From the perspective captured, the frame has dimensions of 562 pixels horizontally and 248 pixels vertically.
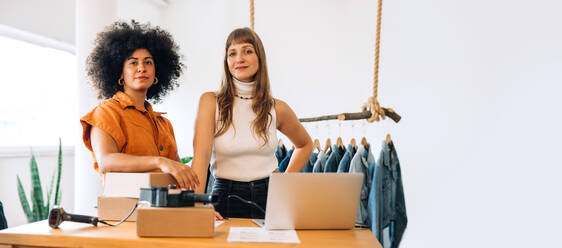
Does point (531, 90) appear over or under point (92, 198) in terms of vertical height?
over

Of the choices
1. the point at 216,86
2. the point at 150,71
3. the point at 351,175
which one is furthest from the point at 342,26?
the point at 351,175

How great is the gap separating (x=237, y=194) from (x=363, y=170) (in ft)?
3.12

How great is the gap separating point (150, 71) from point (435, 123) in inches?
76.8

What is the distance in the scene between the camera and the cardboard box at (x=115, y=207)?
1.52m

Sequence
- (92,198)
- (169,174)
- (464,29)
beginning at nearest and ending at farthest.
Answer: (169,174), (464,29), (92,198)

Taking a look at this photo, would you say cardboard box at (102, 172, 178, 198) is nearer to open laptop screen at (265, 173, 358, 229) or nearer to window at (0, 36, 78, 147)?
open laptop screen at (265, 173, 358, 229)

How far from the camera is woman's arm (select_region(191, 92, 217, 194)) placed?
1811mm

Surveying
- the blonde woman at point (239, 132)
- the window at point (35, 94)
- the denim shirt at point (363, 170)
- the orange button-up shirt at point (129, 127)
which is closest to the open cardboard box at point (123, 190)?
the orange button-up shirt at point (129, 127)

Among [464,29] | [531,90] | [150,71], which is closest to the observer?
[150,71]

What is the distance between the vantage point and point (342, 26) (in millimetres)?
4148

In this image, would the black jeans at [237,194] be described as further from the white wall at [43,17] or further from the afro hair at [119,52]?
the white wall at [43,17]

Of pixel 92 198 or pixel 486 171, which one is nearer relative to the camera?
pixel 486 171

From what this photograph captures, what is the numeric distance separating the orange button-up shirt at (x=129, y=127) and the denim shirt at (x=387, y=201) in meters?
1.16

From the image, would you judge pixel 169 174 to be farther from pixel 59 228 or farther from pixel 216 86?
pixel 216 86
